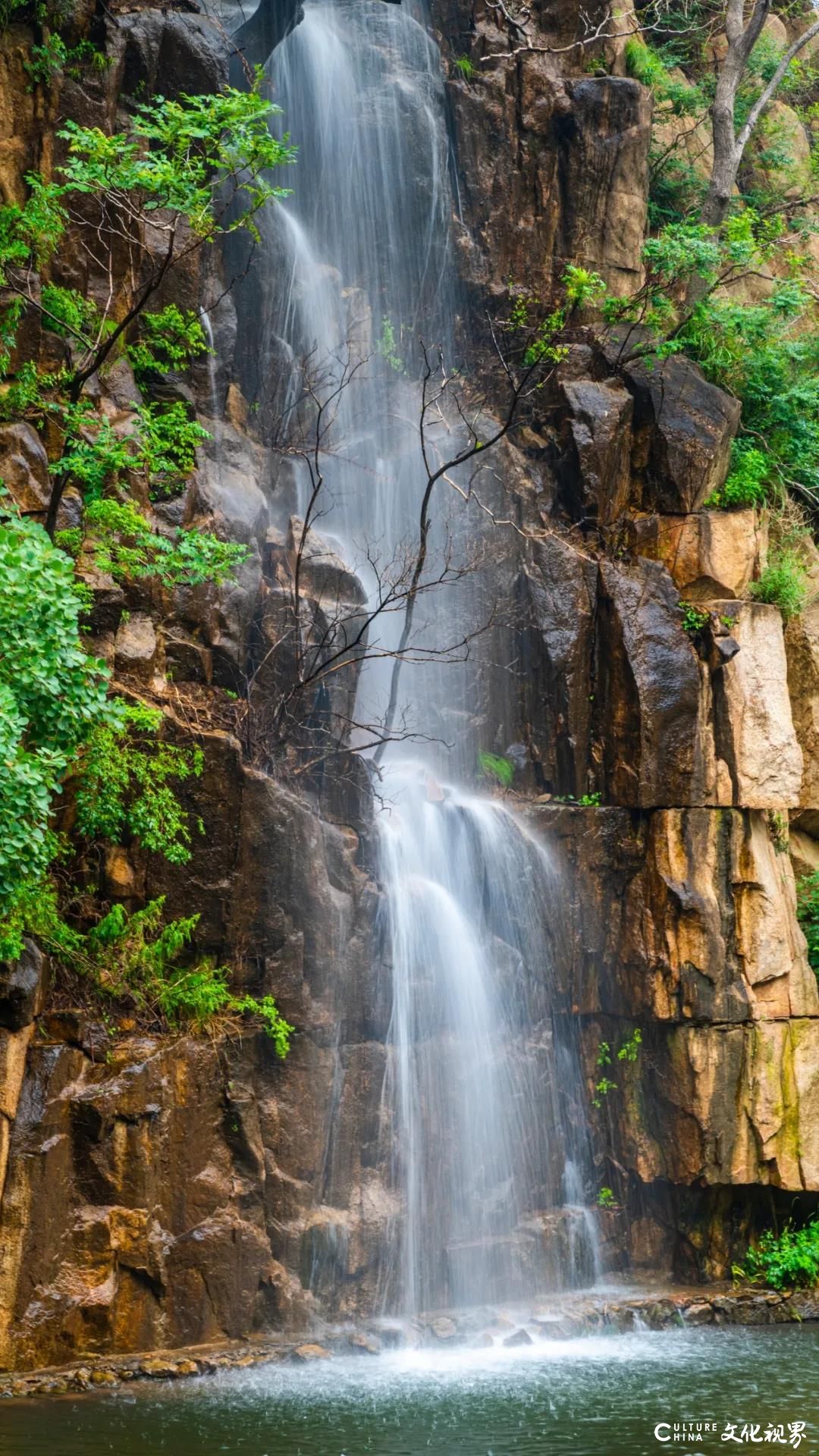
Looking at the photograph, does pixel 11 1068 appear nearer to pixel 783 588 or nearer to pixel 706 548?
pixel 706 548

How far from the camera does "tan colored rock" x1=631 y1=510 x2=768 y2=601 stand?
15.0m

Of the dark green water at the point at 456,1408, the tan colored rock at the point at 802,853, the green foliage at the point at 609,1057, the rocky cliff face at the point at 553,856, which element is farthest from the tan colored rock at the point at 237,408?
the dark green water at the point at 456,1408

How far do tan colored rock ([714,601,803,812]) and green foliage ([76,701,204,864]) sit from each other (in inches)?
245

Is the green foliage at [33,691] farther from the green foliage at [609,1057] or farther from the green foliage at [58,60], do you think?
the green foliage at [609,1057]

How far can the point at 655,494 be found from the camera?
15.7 meters

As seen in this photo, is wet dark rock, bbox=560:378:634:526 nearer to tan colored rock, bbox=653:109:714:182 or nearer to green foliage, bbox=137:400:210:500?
green foliage, bbox=137:400:210:500

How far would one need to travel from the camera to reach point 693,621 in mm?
14539

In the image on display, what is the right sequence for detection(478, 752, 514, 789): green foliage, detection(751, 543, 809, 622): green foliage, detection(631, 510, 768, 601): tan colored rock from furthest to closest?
detection(751, 543, 809, 622): green foliage, detection(478, 752, 514, 789): green foliage, detection(631, 510, 768, 601): tan colored rock

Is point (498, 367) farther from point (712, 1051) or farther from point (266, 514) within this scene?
point (712, 1051)

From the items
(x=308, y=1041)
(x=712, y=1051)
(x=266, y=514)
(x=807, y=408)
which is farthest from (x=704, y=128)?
(x=308, y=1041)

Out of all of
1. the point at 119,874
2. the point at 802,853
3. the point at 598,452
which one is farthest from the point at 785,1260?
the point at 598,452

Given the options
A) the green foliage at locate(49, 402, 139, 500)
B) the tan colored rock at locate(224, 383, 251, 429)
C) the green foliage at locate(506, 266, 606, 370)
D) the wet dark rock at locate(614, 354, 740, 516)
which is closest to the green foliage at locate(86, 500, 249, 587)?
the green foliage at locate(49, 402, 139, 500)

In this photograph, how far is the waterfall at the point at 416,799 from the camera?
486 inches

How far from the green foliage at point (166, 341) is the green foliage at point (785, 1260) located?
36.4 ft
